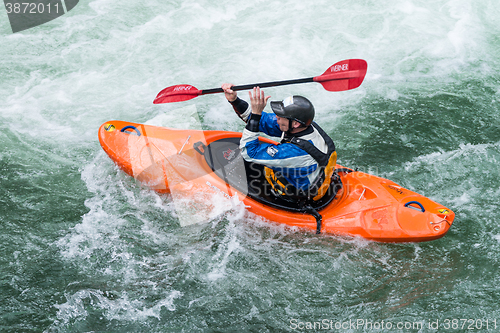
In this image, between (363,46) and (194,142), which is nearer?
(194,142)

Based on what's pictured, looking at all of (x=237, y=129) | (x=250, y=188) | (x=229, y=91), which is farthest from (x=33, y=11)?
(x=250, y=188)

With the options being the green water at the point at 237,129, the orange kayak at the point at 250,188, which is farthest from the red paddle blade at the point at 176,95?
the green water at the point at 237,129

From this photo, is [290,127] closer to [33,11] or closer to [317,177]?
[317,177]

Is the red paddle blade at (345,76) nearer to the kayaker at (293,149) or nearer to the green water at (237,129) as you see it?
the kayaker at (293,149)

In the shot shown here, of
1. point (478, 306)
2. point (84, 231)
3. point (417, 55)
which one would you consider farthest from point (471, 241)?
point (417, 55)

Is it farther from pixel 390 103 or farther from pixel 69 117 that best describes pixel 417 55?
pixel 69 117

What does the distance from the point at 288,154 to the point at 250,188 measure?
710 millimetres

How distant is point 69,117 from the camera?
19.2ft

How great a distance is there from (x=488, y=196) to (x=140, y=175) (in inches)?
145

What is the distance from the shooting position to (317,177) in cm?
355

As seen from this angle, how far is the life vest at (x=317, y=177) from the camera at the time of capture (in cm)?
333

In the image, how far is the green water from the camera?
134 inches

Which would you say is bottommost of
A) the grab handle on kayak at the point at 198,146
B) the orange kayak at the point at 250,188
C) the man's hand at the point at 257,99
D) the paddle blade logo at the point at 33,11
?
the orange kayak at the point at 250,188

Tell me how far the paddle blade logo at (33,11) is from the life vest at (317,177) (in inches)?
241
